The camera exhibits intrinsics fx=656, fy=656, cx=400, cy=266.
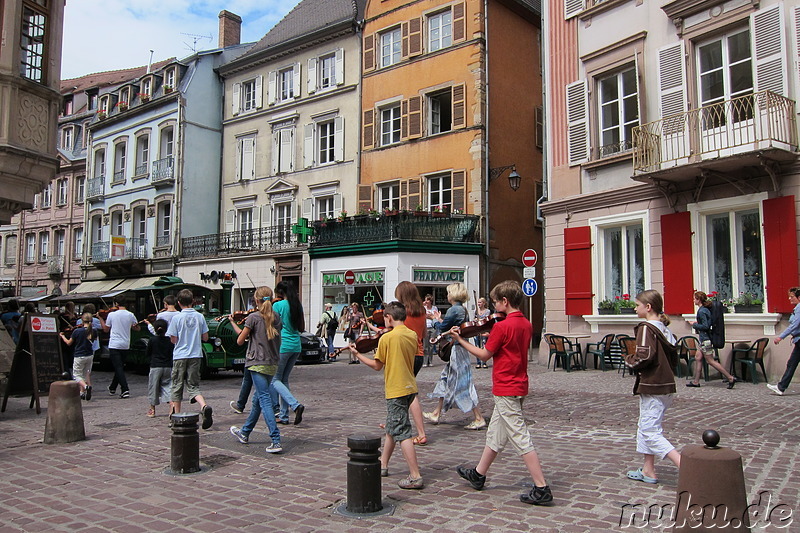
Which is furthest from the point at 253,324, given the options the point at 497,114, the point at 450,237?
the point at 497,114

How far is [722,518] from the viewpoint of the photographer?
11.6 feet

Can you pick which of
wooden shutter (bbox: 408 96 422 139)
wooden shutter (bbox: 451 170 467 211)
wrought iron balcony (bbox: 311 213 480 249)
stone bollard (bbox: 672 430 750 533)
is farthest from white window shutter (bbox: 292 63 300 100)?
stone bollard (bbox: 672 430 750 533)

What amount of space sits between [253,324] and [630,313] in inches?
404

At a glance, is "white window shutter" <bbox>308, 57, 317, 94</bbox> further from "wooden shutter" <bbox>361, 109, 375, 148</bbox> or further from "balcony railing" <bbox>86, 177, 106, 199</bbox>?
"balcony railing" <bbox>86, 177, 106, 199</bbox>

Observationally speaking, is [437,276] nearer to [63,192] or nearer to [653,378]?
[653,378]

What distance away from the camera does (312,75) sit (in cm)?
2830

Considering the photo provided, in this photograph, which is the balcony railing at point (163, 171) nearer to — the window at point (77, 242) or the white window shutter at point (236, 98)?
the white window shutter at point (236, 98)

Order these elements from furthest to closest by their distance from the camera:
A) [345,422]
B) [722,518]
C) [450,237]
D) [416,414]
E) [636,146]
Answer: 1. [450,237]
2. [636,146]
3. [345,422]
4. [416,414]
5. [722,518]

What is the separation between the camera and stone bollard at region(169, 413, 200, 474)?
6027mm

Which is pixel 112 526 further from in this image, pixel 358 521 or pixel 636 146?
pixel 636 146

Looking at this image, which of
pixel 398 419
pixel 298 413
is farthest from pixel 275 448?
pixel 398 419

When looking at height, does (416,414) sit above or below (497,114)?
below

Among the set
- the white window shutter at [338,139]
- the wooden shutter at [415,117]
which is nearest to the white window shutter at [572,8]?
the wooden shutter at [415,117]

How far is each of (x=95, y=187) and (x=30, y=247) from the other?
340 inches
